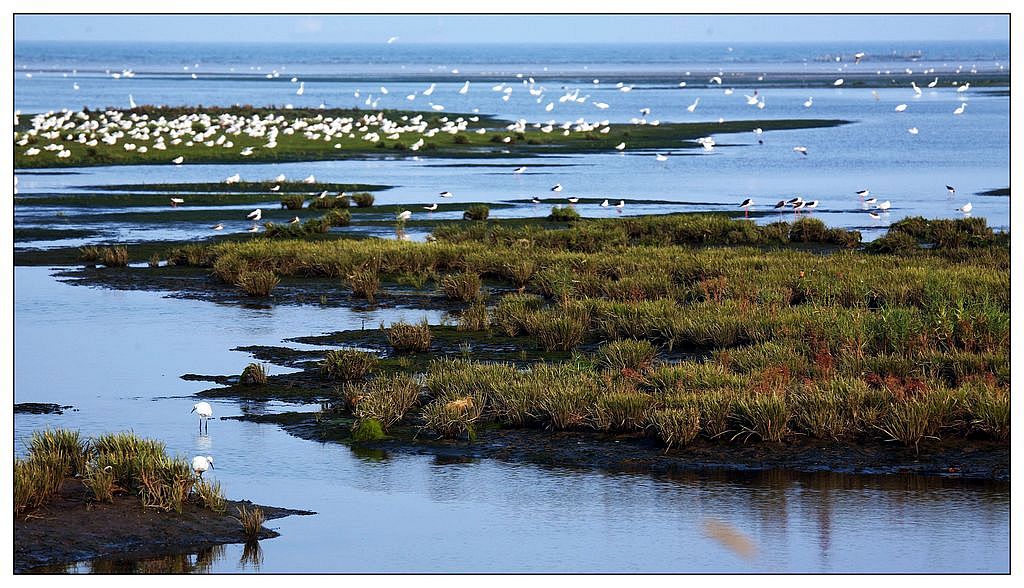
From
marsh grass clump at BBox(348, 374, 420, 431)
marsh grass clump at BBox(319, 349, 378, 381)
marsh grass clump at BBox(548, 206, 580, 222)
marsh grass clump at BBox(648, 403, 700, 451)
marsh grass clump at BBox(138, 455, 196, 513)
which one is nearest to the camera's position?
marsh grass clump at BBox(138, 455, 196, 513)

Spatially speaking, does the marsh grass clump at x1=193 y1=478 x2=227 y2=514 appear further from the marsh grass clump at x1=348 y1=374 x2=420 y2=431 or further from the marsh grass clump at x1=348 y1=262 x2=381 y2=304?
the marsh grass clump at x1=348 y1=262 x2=381 y2=304

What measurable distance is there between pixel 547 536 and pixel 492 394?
3.81 meters

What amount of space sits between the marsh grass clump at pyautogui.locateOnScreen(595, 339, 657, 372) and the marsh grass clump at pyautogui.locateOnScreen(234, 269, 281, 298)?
25.8 feet

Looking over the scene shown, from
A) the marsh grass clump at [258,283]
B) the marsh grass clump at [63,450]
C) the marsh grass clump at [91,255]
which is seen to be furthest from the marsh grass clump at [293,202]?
the marsh grass clump at [63,450]

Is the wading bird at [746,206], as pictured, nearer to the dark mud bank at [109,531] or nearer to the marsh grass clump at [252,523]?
the dark mud bank at [109,531]

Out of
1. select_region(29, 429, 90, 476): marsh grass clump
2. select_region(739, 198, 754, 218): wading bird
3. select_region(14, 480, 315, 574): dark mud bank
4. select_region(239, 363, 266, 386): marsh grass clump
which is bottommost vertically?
select_region(14, 480, 315, 574): dark mud bank

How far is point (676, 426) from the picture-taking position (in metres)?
13.1

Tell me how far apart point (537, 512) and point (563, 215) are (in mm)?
22677

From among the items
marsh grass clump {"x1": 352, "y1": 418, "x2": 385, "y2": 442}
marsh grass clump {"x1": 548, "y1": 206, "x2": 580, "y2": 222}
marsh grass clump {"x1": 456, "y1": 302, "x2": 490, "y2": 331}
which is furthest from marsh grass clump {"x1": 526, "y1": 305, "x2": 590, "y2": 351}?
marsh grass clump {"x1": 548, "y1": 206, "x2": 580, "y2": 222}

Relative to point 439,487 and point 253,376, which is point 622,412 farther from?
point 253,376

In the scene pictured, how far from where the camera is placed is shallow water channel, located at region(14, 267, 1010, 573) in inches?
403

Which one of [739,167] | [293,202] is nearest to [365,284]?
[293,202]

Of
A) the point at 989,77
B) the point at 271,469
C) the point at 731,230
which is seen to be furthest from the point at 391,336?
the point at 989,77

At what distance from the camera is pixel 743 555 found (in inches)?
405
